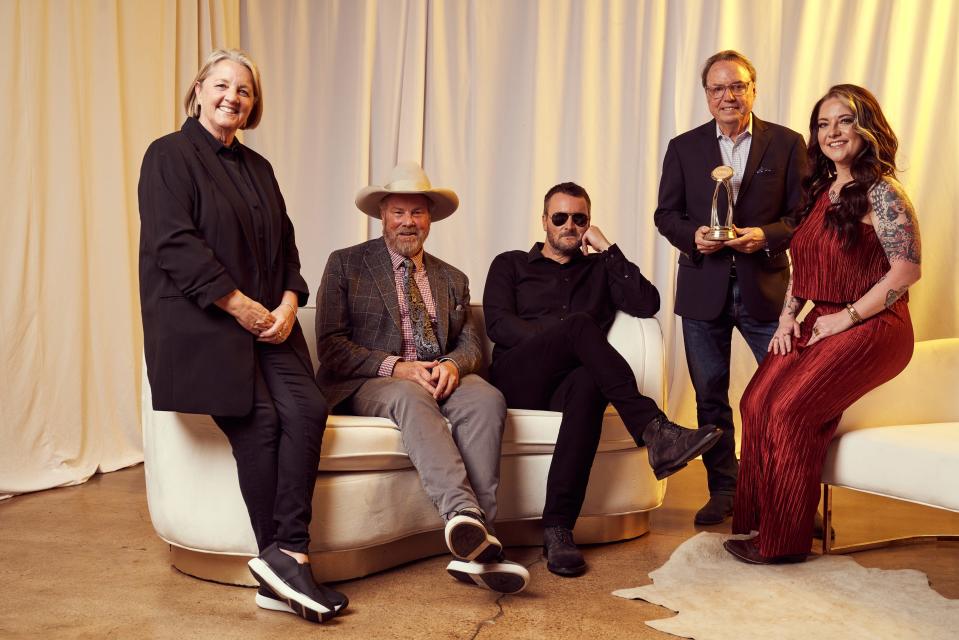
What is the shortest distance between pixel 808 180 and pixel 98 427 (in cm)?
310

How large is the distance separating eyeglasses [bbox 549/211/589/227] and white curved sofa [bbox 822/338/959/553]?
1087 mm

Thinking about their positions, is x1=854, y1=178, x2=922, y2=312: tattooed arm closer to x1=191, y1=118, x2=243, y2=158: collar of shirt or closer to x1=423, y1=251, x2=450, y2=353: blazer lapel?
x1=423, y1=251, x2=450, y2=353: blazer lapel

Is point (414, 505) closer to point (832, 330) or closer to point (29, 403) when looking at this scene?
point (832, 330)

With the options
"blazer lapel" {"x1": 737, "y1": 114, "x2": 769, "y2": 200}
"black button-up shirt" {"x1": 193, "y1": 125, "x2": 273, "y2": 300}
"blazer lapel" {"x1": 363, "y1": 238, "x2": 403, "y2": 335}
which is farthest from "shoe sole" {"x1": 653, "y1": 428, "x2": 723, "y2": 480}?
"black button-up shirt" {"x1": 193, "y1": 125, "x2": 273, "y2": 300}

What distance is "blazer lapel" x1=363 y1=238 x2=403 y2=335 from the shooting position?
310 centimetres

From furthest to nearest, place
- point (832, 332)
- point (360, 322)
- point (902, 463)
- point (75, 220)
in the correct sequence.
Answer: point (75, 220)
point (360, 322)
point (832, 332)
point (902, 463)

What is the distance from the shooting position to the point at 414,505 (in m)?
2.81

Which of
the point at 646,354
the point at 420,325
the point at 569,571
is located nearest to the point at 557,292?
the point at 646,354

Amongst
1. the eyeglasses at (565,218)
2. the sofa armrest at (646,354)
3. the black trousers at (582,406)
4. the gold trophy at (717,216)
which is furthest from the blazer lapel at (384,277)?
the gold trophy at (717,216)

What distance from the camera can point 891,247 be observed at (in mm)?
2756

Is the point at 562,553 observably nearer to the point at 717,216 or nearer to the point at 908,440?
the point at 908,440

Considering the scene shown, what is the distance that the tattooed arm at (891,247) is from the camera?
8.98 ft

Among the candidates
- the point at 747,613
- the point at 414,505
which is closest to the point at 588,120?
the point at 414,505

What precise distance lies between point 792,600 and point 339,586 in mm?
1201
